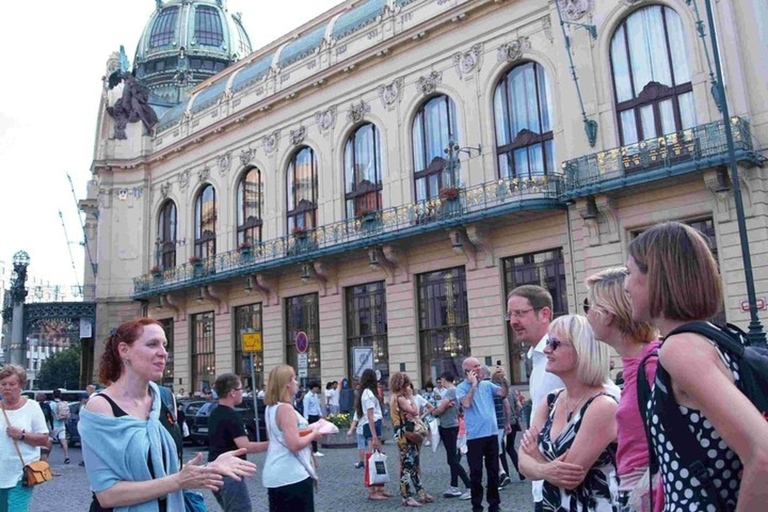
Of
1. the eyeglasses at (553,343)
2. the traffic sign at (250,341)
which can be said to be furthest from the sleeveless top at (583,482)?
the traffic sign at (250,341)

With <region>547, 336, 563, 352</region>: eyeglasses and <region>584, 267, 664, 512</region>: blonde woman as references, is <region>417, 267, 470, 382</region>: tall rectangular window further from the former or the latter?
<region>584, 267, 664, 512</region>: blonde woman

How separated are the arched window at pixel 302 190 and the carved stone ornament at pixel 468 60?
910 cm

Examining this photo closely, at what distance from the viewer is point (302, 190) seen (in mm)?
33844

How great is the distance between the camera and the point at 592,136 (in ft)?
74.3

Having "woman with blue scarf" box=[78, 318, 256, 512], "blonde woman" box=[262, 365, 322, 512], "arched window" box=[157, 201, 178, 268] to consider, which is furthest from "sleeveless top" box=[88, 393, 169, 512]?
"arched window" box=[157, 201, 178, 268]

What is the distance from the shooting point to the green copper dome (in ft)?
179

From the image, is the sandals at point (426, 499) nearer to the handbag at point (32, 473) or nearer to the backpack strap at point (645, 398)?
the handbag at point (32, 473)

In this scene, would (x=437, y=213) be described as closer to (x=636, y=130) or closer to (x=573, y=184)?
(x=573, y=184)

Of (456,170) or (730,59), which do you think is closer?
(730,59)

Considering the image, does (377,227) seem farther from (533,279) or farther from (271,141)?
(271,141)

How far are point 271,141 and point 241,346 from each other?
1071cm

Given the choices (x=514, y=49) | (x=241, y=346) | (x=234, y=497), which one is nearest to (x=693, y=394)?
(x=234, y=497)

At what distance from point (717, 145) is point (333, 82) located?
59.4ft

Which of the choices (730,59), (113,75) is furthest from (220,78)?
(730,59)
